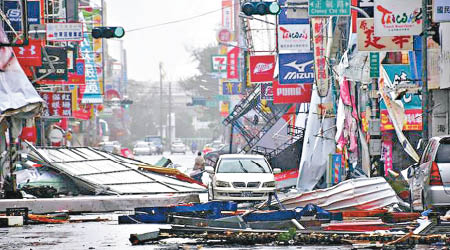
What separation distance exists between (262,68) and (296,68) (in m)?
7.64

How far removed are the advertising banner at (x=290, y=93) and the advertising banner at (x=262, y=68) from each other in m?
4.11

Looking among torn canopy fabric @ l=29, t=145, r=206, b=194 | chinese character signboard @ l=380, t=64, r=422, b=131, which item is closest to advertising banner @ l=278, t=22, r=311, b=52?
torn canopy fabric @ l=29, t=145, r=206, b=194

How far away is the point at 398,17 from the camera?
2769 centimetres

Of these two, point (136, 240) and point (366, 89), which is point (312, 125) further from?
point (136, 240)

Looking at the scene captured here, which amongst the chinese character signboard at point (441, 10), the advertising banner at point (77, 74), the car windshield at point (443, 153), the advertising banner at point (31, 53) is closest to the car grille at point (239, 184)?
the chinese character signboard at point (441, 10)

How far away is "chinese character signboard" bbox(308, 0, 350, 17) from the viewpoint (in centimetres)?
2958

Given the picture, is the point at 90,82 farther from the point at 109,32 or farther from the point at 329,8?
the point at 329,8

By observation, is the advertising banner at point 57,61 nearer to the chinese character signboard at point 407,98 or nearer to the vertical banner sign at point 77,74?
the vertical banner sign at point 77,74

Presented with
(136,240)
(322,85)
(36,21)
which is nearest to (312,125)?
(322,85)

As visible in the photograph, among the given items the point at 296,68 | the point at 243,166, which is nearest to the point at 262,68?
the point at 296,68

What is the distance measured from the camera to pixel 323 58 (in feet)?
127

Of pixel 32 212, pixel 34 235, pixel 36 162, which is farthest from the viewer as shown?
pixel 36 162

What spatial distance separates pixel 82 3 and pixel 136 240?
83.4 m

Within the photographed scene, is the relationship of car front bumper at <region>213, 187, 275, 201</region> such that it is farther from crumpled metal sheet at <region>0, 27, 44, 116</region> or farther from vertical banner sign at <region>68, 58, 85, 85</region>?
vertical banner sign at <region>68, 58, 85, 85</region>
